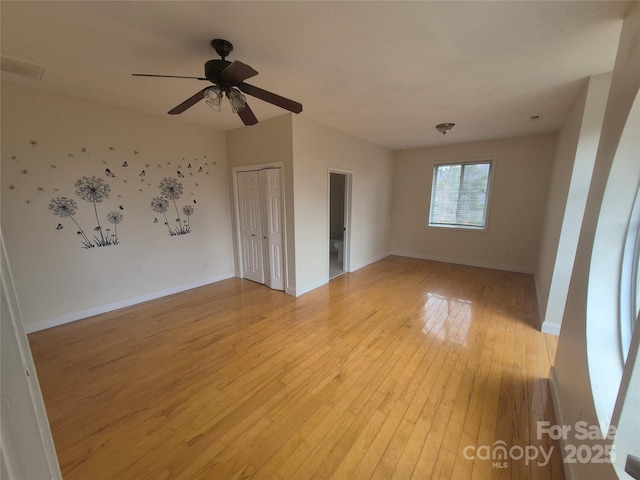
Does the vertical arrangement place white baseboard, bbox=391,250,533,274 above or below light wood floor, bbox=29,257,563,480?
above

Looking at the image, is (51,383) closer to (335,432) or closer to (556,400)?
(335,432)

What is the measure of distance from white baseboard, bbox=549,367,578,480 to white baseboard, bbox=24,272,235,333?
4.38 metres

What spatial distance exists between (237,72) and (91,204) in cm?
274

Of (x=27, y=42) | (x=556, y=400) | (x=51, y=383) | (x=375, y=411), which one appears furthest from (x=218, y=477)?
(x=27, y=42)

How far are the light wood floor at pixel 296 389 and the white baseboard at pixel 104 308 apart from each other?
0.13 m

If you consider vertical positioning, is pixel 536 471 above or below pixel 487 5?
below

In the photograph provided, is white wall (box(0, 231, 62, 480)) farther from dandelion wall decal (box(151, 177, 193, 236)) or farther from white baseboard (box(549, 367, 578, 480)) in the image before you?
dandelion wall decal (box(151, 177, 193, 236))

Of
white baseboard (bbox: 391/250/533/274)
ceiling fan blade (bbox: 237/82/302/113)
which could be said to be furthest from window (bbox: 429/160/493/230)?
ceiling fan blade (bbox: 237/82/302/113)

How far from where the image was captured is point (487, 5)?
1503mm

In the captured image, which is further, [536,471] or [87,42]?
[87,42]

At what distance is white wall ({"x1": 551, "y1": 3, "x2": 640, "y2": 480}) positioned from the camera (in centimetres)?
134

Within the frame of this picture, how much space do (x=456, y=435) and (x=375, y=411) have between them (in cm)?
53

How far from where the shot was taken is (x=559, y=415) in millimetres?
1748

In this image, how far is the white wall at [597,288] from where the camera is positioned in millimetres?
1337
